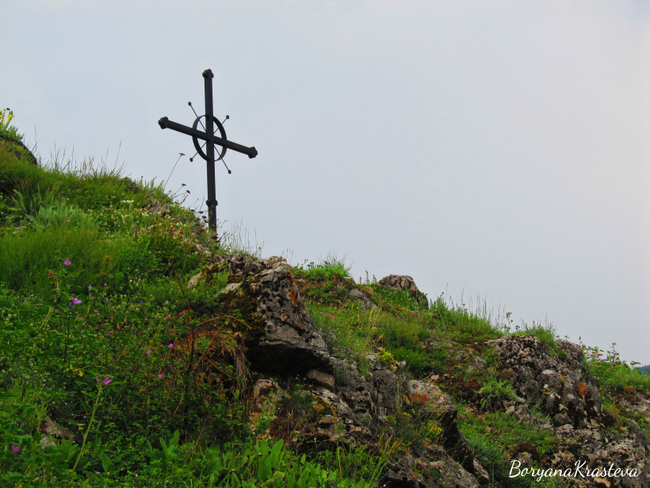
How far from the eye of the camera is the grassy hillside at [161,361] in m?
2.78

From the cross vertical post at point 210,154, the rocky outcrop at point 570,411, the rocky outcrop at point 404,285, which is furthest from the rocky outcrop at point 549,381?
the cross vertical post at point 210,154

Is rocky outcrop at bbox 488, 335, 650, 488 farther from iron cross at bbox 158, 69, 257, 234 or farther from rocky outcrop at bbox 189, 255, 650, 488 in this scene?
iron cross at bbox 158, 69, 257, 234

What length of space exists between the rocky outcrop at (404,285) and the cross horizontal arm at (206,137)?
4860mm

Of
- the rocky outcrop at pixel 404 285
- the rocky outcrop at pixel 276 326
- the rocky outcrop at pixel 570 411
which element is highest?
the rocky outcrop at pixel 404 285

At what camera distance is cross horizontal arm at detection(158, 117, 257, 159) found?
29.8 feet

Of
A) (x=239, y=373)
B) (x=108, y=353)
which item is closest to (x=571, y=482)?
(x=239, y=373)

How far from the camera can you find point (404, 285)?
12.1 metres

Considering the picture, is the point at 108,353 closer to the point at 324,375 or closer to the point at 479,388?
the point at 324,375

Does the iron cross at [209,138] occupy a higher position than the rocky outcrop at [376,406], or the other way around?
the iron cross at [209,138]

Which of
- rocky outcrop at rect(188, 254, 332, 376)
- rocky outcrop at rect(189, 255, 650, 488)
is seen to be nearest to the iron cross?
rocky outcrop at rect(189, 255, 650, 488)

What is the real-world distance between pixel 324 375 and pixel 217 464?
1882 mm

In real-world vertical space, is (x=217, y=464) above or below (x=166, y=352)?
below

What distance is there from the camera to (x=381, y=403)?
501cm

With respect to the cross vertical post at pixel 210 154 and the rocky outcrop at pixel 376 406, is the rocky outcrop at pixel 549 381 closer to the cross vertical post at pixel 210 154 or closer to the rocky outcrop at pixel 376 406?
the rocky outcrop at pixel 376 406
